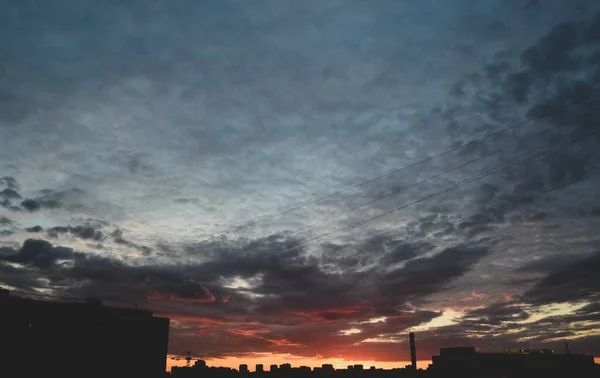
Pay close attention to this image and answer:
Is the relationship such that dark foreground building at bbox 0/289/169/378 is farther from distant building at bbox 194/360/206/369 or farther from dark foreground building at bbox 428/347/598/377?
dark foreground building at bbox 428/347/598/377

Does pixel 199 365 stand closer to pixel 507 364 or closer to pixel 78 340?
pixel 78 340

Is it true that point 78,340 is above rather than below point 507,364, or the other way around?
above

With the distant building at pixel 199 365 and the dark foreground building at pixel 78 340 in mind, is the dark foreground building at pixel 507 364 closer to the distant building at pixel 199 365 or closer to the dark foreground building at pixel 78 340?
the distant building at pixel 199 365

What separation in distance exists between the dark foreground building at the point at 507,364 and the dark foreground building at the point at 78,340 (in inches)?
2557

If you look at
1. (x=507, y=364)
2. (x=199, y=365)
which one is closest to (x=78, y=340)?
(x=199, y=365)

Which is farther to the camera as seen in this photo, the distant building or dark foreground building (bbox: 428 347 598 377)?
the distant building

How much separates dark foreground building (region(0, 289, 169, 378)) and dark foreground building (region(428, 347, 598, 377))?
64950 mm

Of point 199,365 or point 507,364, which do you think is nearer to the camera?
point 507,364

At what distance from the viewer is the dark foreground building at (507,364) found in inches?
3703

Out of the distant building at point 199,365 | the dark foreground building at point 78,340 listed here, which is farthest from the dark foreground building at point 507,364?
the dark foreground building at point 78,340

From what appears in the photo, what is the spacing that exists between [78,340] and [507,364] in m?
88.6

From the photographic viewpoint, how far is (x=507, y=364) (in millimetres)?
96250

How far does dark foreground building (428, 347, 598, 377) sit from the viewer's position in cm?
9406

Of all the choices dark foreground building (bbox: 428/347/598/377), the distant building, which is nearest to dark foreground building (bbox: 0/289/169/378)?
the distant building
